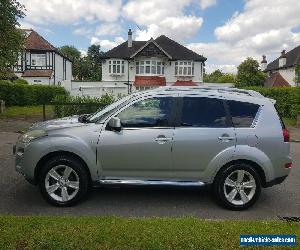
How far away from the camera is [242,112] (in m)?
6.41

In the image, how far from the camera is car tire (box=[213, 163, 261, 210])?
6.18 meters

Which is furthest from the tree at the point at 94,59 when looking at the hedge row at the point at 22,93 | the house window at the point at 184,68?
the hedge row at the point at 22,93

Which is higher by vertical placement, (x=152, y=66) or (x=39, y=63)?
(x=39, y=63)

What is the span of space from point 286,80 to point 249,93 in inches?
2476

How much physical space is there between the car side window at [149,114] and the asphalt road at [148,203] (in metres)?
1.11

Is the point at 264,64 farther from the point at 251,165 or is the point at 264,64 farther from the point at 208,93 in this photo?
the point at 251,165

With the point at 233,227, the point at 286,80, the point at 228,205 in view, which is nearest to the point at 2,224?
the point at 233,227

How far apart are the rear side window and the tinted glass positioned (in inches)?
6.3

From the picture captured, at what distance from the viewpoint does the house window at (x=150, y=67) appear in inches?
2005

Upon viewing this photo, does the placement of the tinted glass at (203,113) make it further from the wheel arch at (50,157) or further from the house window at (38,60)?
the house window at (38,60)

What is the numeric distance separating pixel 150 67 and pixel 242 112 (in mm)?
44983

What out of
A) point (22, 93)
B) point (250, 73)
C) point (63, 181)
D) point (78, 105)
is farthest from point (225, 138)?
point (250, 73)

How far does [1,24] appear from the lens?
20609 millimetres

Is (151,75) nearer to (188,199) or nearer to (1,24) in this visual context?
(1,24)
